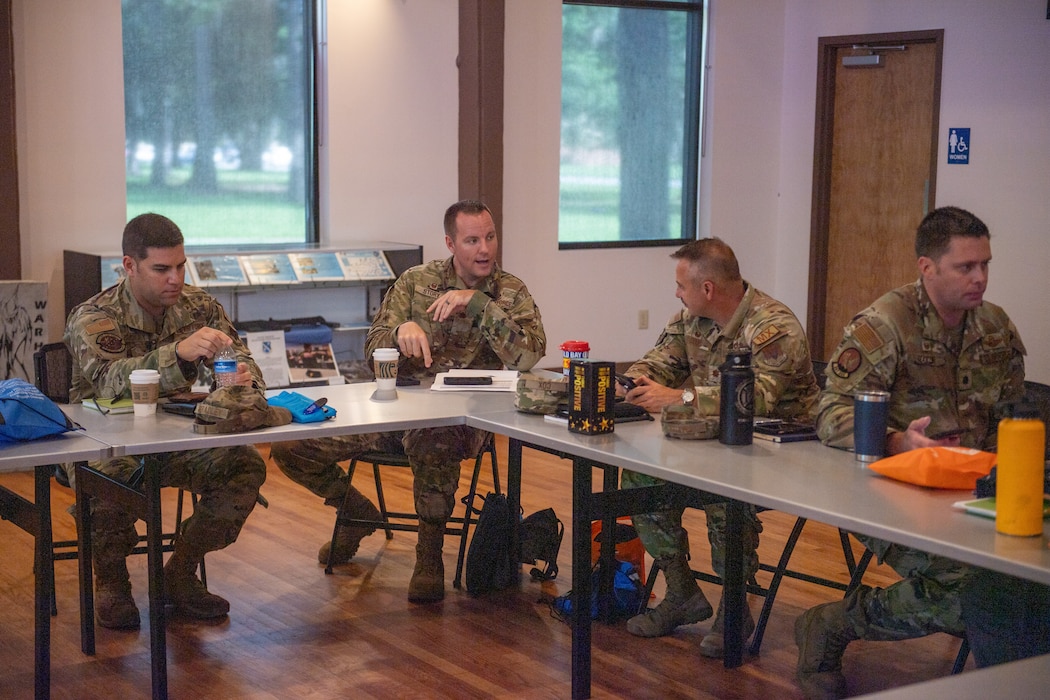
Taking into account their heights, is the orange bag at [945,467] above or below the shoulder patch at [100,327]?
below

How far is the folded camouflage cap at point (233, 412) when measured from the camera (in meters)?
3.49

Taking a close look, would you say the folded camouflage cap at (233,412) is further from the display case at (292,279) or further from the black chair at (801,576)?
the display case at (292,279)

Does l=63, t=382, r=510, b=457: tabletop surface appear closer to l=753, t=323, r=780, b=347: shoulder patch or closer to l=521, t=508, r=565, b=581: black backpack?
l=521, t=508, r=565, b=581: black backpack

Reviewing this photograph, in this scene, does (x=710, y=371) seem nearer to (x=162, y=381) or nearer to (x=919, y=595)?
(x=919, y=595)

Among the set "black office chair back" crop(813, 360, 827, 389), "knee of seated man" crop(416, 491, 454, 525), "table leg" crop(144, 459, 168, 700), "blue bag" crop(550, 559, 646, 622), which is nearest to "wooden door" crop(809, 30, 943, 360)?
"black office chair back" crop(813, 360, 827, 389)

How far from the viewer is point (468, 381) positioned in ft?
14.2

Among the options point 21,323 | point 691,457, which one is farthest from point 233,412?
point 21,323

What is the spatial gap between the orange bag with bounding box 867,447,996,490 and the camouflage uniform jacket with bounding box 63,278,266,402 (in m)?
2.12

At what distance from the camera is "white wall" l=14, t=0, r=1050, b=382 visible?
660 centimetres

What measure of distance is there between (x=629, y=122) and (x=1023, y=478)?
652cm

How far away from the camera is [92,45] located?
21.7 feet

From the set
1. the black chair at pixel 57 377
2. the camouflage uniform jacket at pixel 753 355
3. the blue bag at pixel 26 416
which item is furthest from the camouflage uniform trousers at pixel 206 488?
the camouflage uniform jacket at pixel 753 355

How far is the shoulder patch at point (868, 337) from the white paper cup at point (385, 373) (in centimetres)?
151

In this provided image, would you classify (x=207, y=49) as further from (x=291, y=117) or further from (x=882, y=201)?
(x=882, y=201)
